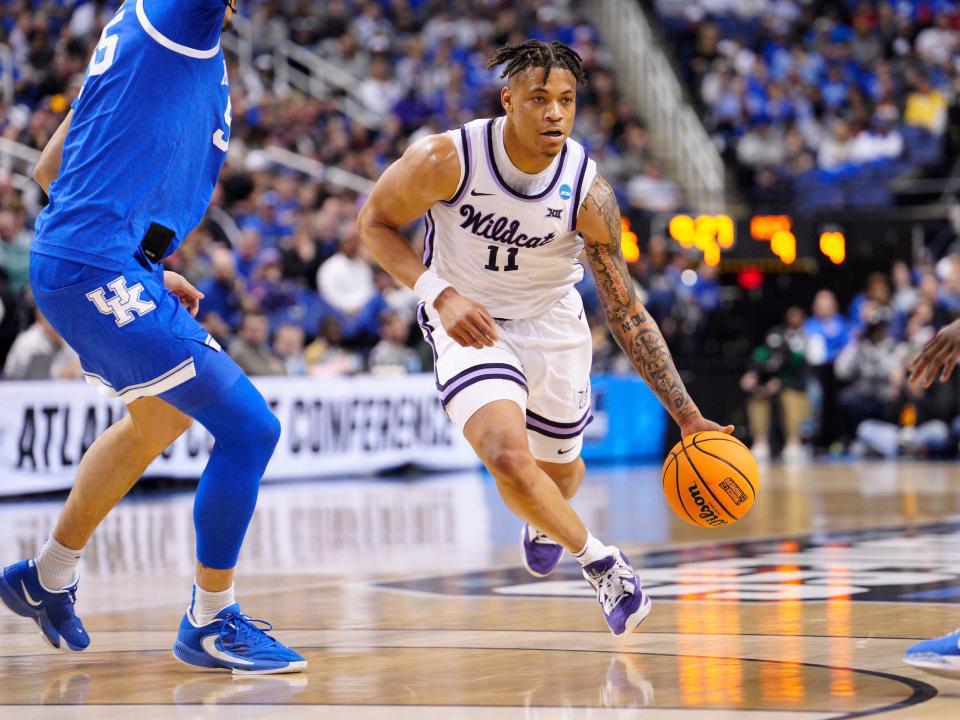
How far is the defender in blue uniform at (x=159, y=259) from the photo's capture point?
4684 millimetres

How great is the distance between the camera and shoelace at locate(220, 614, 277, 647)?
4.79m

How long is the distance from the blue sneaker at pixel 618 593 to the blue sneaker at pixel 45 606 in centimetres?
175

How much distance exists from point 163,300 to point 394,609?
6.69 feet

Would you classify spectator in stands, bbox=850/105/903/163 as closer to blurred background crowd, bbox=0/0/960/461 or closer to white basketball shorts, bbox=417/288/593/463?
blurred background crowd, bbox=0/0/960/461

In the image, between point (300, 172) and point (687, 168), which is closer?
point (300, 172)

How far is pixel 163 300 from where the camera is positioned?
4.76 m

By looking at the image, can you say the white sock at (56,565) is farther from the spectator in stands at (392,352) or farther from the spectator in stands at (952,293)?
the spectator in stands at (952,293)

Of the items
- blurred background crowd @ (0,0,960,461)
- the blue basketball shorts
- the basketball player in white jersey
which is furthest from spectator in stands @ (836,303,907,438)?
the blue basketball shorts

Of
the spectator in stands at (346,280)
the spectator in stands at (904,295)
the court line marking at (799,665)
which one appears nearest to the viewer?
the court line marking at (799,665)

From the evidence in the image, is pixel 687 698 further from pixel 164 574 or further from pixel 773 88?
pixel 773 88

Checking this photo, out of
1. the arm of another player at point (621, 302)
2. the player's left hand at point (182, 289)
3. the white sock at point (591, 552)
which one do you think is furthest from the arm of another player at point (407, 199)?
the white sock at point (591, 552)

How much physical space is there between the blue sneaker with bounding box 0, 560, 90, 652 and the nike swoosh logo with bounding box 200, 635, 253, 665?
0.62 metres

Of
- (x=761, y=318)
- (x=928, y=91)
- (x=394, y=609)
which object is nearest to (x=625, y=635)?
(x=394, y=609)

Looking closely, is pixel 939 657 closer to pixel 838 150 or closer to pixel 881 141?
pixel 881 141
